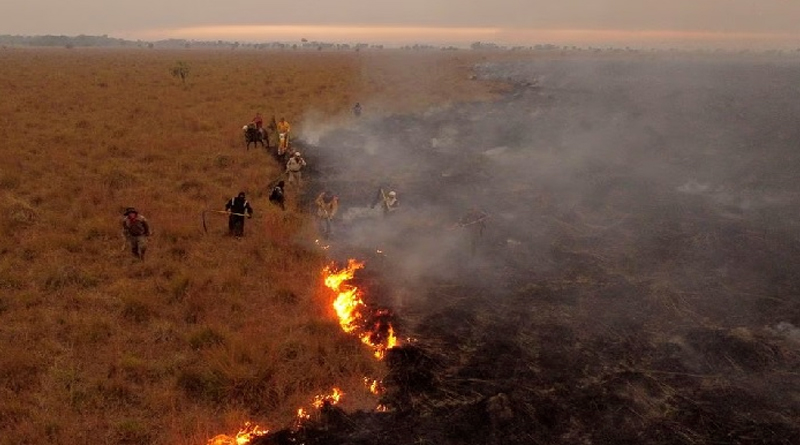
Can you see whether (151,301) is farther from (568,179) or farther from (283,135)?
(568,179)

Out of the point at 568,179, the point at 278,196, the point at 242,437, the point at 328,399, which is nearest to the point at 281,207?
the point at 278,196

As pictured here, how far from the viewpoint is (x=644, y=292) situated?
36.3 ft

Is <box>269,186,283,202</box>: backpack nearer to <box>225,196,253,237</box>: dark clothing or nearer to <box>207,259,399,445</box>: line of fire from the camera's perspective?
<box>225,196,253,237</box>: dark clothing

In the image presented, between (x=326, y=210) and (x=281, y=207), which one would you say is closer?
(x=326, y=210)

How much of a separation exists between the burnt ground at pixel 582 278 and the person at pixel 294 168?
959 millimetres

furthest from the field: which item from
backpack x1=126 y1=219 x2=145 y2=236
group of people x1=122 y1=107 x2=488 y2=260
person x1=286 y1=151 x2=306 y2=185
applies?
backpack x1=126 y1=219 x2=145 y2=236

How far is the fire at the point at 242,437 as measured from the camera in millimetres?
6723

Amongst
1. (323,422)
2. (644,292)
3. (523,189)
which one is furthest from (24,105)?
(644,292)

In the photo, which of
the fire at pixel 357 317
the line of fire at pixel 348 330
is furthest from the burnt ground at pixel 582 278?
the fire at pixel 357 317

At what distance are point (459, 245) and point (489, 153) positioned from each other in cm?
1052

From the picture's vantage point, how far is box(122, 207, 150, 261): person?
36.4ft

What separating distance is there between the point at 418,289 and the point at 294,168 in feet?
27.0

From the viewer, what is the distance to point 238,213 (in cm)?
1279

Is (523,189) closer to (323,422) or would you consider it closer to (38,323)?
(323,422)
